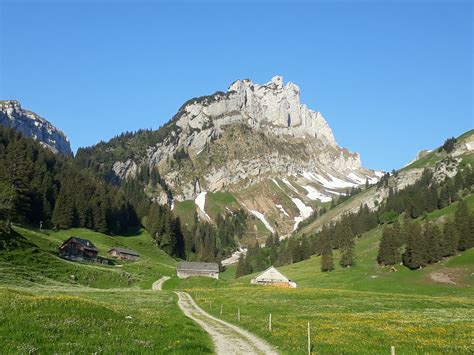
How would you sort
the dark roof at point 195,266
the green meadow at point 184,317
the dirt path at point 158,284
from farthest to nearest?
the dark roof at point 195,266 → the dirt path at point 158,284 → the green meadow at point 184,317

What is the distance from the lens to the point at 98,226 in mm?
148625

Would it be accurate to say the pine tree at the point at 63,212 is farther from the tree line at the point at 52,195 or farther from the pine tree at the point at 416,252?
the pine tree at the point at 416,252

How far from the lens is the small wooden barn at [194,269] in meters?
119

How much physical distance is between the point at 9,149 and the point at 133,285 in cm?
9188

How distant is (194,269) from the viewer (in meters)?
123

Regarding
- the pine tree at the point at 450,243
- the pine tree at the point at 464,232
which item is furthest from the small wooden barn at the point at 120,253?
the pine tree at the point at 464,232

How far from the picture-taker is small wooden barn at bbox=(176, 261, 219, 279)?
118606 mm

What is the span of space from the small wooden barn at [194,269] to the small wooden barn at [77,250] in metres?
24.1

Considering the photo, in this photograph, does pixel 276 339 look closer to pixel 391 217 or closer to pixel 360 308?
pixel 360 308

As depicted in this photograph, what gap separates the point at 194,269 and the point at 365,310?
261 ft

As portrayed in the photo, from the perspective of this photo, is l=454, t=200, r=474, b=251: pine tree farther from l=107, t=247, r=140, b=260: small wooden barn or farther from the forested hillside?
l=107, t=247, r=140, b=260: small wooden barn

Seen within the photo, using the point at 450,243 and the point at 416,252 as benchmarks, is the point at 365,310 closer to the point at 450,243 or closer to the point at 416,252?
the point at 416,252

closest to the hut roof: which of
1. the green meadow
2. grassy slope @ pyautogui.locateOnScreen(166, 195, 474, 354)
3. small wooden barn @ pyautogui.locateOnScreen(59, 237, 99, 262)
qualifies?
grassy slope @ pyautogui.locateOnScreen(166, 195, 474, 354)

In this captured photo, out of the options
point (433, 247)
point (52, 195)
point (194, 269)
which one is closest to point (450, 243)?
point (433, 247)
